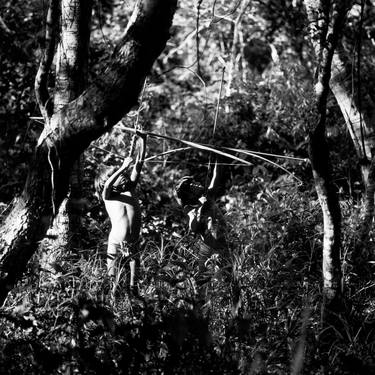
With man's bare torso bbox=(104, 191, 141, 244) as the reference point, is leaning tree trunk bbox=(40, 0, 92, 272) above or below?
above

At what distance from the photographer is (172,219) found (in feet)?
33.6

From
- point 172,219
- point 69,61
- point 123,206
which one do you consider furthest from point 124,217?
point 172,219

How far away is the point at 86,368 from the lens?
4.89 meters

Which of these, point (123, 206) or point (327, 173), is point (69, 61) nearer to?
point (123, 206)

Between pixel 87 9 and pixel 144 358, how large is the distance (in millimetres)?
3109

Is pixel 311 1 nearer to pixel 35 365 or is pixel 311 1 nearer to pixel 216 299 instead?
pixel 216 299

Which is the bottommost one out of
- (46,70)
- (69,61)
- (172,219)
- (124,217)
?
(124,217)

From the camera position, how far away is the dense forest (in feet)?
16.7

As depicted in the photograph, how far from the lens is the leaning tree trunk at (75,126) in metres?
5.07

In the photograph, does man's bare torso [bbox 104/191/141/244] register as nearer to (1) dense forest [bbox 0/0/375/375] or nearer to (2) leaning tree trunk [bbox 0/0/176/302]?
(1) dense forest [bbox 0/0/375/375]

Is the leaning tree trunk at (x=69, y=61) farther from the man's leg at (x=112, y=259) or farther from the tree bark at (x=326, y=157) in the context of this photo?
the tree bark at (x=326, y=157)

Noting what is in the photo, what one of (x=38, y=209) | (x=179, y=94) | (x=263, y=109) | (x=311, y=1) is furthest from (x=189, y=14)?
(x=38, y=209)

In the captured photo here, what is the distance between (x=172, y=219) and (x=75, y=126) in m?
5.10

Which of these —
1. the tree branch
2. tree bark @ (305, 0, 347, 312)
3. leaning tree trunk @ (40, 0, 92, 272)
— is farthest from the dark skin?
tree bark @ (305, 0, 347, 312)
